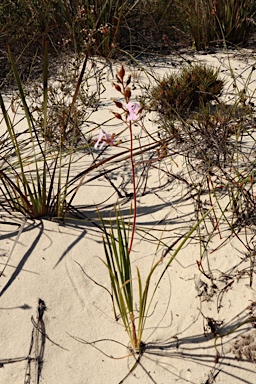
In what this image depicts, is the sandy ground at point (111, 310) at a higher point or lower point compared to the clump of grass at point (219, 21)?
lower

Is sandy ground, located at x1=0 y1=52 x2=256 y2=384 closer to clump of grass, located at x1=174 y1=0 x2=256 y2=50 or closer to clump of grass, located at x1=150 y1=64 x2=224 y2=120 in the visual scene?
clump of grass, located at x1=150 y1=64 x2=224 y2=120

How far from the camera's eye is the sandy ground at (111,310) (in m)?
1.87

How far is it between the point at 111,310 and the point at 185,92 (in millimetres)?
1860

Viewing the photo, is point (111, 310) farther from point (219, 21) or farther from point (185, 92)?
point (219, 21)

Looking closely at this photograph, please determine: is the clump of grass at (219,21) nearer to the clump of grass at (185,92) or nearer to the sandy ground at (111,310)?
the clump of grass at (185,92)

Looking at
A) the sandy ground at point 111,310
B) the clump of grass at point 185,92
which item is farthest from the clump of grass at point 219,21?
the sandy ground at point 111,310

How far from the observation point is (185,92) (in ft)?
Answer: 11.4

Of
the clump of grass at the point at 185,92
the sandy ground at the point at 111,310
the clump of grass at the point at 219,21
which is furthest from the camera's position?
the clump of grass at the point at 219,21

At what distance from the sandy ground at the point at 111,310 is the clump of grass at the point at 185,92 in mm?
968

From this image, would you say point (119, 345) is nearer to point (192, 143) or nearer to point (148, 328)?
point (148, 328)

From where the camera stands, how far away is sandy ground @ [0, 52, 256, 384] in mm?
1870

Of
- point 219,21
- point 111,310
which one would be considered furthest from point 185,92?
point 111,310

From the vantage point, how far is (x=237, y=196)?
2381 millimetres

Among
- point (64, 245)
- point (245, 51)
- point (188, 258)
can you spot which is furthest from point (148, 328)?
point (245, 51)
